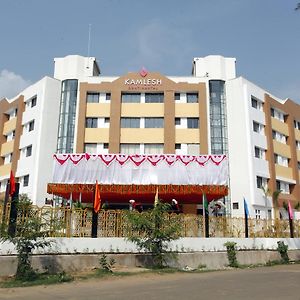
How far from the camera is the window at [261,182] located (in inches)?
1459

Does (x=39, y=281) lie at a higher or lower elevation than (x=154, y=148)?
lower

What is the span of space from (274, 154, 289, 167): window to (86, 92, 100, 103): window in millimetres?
20408

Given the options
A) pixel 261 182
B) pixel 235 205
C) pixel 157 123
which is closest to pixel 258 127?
pixel 261 182

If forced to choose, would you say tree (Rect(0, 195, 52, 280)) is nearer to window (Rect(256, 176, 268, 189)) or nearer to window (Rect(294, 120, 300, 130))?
window (Rect(256, 176, 268, 189))

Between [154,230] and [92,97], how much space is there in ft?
89.0

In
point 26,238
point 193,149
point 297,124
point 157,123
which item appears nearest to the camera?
point 26,238

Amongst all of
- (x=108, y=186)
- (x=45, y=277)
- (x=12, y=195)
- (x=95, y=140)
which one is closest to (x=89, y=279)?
(x=45, y=277)

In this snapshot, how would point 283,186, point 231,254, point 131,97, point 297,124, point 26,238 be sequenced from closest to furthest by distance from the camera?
point 26,238 → point 231,254 → point 131,97 → point 283,186 → point 297,124

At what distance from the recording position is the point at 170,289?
10641 millimetres

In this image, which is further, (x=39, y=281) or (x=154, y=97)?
(x=154, y=97)

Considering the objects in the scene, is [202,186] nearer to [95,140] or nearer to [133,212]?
[133,212]

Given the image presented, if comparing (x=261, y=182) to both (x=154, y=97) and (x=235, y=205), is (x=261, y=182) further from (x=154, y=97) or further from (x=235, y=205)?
(x=154, y=97)

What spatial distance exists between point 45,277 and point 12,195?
11.1 feet

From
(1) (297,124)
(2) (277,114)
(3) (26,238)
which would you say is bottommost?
(3) (26,238)
